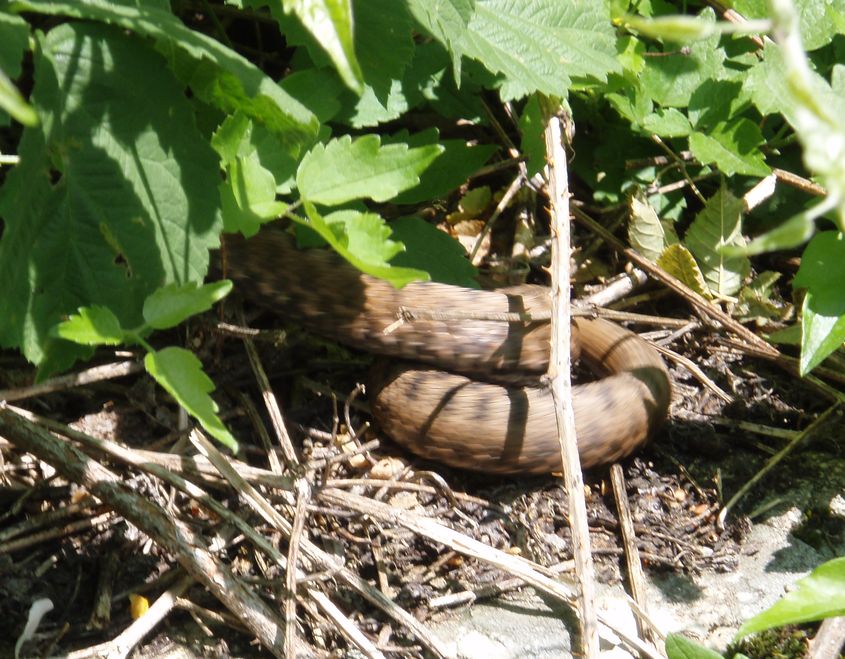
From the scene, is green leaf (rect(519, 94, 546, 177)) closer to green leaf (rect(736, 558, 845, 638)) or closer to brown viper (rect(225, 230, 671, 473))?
brown viper (rect(225, 230, 671, 473))

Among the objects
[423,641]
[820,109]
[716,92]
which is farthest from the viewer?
[716,92]

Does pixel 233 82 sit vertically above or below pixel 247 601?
above

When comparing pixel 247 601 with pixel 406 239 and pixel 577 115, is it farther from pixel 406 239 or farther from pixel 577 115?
pixel 577 115

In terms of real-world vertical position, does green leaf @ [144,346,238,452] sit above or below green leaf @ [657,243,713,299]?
above

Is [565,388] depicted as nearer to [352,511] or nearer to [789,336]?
[352,511]

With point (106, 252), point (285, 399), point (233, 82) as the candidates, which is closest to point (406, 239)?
point (285, 399)

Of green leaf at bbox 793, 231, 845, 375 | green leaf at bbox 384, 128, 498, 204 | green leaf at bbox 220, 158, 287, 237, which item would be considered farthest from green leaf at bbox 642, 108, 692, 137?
green leaf at bbox 220, 158, 287, 237
